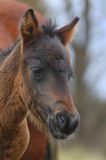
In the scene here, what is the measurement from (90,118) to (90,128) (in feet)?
0.90

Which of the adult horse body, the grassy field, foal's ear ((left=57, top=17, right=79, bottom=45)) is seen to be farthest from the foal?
the grassy field

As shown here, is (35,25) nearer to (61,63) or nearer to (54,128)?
(61,63)

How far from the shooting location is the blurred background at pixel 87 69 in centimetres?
1516

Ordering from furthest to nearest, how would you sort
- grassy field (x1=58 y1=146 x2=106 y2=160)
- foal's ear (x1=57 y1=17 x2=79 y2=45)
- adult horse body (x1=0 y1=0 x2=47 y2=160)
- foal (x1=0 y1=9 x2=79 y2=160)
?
1. grassy field (x1=58 y1=146 x2=106 y2=160)
2. adult horse body (x1=0 y1=0 x2=47 y2=160)
3. foal's ear (x1=57 y1=17 x2=79 y2=45)
4. foal (x1=0 y1=9 x2=79 y2=160)

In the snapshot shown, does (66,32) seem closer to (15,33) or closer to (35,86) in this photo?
(35,86)

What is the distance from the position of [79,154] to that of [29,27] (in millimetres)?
9794

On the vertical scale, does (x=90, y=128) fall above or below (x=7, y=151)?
below

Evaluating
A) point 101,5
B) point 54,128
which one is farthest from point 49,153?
point 101,5

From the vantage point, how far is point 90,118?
1781 cm

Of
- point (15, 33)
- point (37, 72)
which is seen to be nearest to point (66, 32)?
point (37, 72)

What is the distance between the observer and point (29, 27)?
5715 millimetres

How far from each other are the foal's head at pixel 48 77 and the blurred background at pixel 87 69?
334 inches

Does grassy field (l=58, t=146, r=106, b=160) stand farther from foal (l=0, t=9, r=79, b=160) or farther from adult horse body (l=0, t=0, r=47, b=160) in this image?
foal (l=0, t=9, r=79, b=160)

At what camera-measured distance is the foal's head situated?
17.6ft
